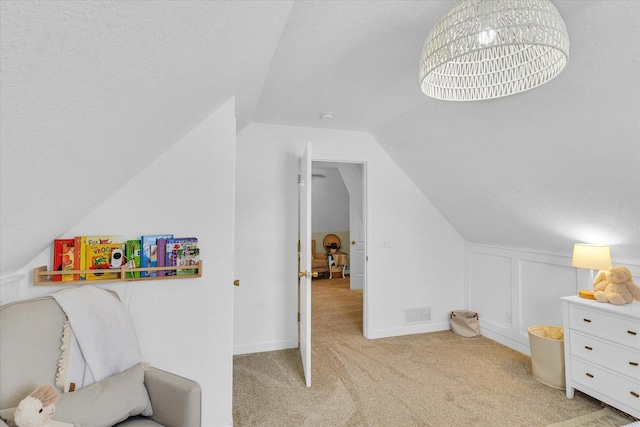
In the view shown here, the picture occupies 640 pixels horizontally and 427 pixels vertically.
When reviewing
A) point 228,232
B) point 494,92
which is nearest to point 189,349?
point 228,232

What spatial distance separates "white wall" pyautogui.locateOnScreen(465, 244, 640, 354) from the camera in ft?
9.39

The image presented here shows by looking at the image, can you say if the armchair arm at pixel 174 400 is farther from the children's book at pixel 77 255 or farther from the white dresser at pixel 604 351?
the white dresser at pixel 604 351

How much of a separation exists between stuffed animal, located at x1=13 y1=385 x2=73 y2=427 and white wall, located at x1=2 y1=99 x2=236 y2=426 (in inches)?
27.9

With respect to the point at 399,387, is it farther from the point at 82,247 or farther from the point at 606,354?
the point at 82,247

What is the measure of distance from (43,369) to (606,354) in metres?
3.21

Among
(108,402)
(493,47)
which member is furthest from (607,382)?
(108,402)

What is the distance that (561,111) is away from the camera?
1.91 meters

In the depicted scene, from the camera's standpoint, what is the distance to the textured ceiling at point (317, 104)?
0.69m

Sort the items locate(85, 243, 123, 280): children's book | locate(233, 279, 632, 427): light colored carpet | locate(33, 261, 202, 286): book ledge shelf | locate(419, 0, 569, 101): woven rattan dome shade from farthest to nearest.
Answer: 1. locate(233, 279, 632, 427): light colored carpet
2. locate(85, 243, 123, 280): children's book
3. locate(33, 261, 202, 286): book ledge shelf
4. locate(419, 0, 569, 101): woven rattan dome shade

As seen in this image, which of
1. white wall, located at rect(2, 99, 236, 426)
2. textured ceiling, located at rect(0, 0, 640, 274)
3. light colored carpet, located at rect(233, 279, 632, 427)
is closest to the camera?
textured ceiling, located at rect(0, 0, 640, 274)

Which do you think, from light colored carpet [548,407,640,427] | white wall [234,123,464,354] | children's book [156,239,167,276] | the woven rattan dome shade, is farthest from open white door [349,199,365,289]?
the woven rattan dome shade

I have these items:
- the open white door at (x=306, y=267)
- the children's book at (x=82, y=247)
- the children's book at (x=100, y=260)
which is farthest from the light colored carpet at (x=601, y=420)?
the children's book at (x=82, y=247)

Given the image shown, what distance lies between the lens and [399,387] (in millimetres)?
2494

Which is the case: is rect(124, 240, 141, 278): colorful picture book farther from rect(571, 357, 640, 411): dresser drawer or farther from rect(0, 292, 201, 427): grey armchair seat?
rect(571, 357, 640, 411): dresser drawer
